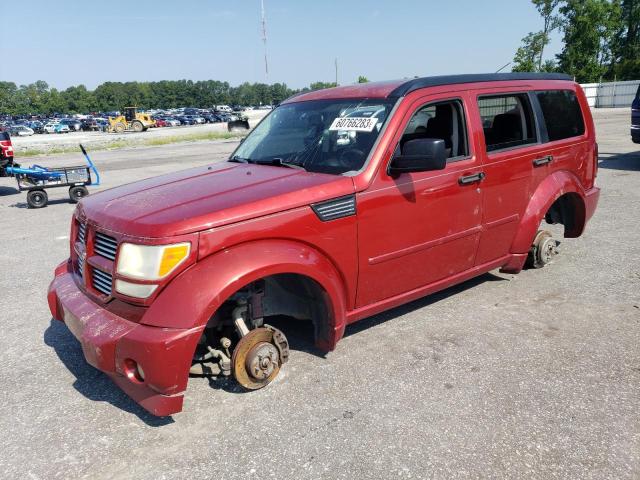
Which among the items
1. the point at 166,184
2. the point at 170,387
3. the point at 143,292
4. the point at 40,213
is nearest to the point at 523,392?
the point at 170,387

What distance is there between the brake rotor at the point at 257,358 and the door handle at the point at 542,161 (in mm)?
2758

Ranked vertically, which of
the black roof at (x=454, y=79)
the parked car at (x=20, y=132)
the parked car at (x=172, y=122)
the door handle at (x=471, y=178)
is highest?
the parked car at (x=172, y=122)

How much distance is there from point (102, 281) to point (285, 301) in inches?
46.3

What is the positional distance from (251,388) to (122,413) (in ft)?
2.56

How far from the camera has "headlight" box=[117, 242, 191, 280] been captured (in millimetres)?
2580

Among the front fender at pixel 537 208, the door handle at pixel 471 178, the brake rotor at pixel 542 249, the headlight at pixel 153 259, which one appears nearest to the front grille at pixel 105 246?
the headlight at pixel 153 259

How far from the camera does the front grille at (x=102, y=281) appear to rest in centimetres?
285

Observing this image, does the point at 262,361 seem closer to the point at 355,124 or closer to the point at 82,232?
the point at 82,232

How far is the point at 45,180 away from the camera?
34.3 ft

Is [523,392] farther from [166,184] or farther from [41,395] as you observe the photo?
[41,395]

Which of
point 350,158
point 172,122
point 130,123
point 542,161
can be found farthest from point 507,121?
point 172,122

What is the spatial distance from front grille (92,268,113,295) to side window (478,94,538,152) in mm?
2951

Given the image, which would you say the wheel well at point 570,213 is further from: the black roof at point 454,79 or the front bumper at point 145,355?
the front bumper at point 145,355

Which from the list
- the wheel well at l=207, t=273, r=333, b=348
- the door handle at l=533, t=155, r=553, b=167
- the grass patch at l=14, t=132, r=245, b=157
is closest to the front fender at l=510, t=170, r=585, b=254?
the door handle at l=533, t=155, r=553, b=167
